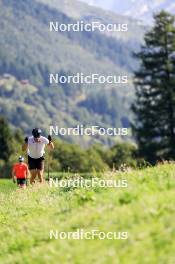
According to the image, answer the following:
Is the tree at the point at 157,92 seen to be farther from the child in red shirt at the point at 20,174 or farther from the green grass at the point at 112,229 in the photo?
the green grass at the point at 112,229

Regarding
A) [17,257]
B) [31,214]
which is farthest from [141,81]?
[17,257]

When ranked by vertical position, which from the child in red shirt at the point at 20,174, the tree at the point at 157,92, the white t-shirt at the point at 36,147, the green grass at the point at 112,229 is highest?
the tree at the point at 157,92

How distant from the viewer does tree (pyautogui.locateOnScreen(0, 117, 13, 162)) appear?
126 meters

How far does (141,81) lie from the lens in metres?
66.8

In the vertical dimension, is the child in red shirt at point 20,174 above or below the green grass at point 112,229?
above

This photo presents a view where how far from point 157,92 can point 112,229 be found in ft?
189

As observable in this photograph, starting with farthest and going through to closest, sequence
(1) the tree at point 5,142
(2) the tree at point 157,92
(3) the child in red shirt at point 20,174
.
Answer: (1) the tree at point 5,142 < (2) the tree at point 157,92 < (3) the child in red shirt at point 20,174

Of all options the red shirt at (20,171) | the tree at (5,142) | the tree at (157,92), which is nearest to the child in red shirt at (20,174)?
the red shirt at (20,171)

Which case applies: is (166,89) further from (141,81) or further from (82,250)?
(82,250)

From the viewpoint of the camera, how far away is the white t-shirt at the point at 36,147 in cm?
2212

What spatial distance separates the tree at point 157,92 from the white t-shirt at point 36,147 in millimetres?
41842

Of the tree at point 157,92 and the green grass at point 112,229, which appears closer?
the green grass at point 112,229

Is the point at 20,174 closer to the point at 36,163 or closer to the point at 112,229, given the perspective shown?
the point at 36,163

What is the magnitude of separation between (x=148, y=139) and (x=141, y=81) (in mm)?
6190
